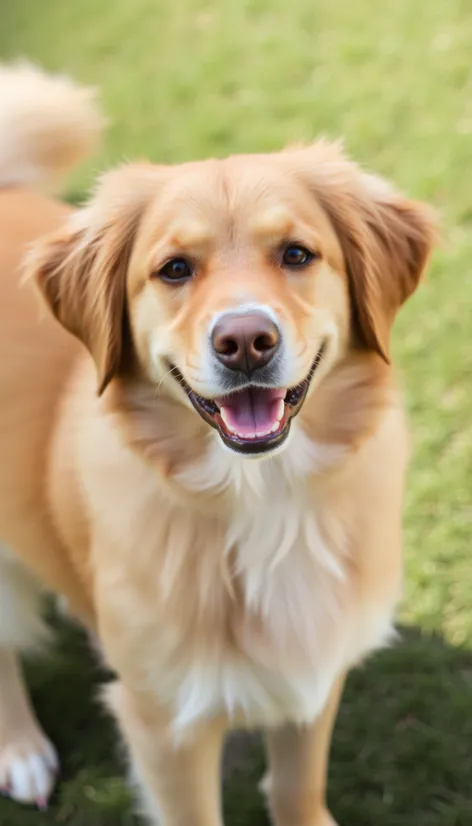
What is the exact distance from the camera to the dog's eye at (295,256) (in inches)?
67.5

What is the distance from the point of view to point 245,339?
154 centimetres

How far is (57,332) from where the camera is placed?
2.19 meters

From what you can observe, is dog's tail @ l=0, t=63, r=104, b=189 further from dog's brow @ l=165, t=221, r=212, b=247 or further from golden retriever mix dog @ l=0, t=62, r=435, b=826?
dog's brow @ l=165, t=221, r=212, b=247

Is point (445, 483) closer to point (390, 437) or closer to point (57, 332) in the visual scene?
point (390, 437)

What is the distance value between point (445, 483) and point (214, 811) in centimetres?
135

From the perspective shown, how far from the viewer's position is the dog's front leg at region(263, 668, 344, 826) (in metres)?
2.21

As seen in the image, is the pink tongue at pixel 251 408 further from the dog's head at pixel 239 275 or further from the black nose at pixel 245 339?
the black nose at pixel 245 339

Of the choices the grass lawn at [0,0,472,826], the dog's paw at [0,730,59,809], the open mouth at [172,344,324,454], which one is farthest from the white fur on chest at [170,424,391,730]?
the dog's paw at [0,730,59,809]

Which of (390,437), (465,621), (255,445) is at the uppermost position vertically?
(255,445)

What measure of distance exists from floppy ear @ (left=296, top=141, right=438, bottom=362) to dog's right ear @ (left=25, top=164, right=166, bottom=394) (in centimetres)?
35

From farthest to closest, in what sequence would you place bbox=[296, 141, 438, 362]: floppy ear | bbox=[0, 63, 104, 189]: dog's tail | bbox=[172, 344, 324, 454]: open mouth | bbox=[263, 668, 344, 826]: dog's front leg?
bbox=[0, 63, 104, 189]: dog's tail < bbox=[263, 668, 344, 826]: dog's front leg < bbox=[296, 141, 438, 362]: floppy ear < bbox=[172, 344, 324, 454]: open mouth

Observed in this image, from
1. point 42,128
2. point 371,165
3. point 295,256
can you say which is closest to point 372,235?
point 295,256

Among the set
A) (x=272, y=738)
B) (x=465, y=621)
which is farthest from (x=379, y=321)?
(x=465, y=621)

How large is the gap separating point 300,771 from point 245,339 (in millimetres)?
1254
